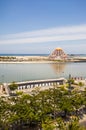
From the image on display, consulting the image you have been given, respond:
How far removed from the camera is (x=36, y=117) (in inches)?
438

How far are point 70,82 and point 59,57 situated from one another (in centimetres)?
4813

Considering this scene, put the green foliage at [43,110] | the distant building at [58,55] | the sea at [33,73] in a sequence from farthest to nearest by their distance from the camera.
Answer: the distant building at [58,55] < the sea at [33,73] < the green foliage at [43,110]

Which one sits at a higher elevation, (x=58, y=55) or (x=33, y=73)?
(x=58, y=55)

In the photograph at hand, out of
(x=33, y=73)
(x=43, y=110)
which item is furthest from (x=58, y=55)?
(x=43, y=110)

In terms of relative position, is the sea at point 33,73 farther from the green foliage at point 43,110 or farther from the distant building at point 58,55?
the distant building at point 58,55

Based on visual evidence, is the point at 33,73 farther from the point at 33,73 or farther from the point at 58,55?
the point at 58,55

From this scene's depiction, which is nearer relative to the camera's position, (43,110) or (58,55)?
(43,110)

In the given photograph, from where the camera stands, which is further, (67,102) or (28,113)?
(67,102)

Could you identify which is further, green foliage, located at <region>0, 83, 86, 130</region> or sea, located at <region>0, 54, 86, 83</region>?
sea, located at <region>0, 54, 86, 83</region>

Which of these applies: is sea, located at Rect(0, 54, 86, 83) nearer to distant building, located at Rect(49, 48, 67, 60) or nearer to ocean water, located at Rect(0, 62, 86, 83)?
ocean water, located at Rect(0, 62, 86, 83)

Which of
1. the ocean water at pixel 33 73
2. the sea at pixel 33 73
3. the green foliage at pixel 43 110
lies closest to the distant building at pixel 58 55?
the sea at pixel 33 73

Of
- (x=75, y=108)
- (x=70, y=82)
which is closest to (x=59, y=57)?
(x=70, y=82)

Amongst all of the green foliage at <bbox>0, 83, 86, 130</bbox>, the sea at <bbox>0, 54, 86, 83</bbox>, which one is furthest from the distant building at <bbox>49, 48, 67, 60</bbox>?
the green foliage at <bbox>0, 83, 86, 130</bbox>

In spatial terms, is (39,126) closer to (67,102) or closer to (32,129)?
(32,129)
